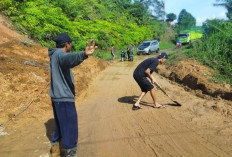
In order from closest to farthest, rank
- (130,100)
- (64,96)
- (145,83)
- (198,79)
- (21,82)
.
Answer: (64,96) < (145,83) < (21,82) < (130,100) < (198,79)

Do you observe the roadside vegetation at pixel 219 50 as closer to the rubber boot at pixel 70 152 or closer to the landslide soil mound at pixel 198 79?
the landslide soil mound at pixel 198 79

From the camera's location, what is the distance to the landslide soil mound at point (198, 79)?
10.3 metres

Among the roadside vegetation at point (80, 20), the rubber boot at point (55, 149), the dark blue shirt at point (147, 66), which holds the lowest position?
the rubber boot at point (55, 149)

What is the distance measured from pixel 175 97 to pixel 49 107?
14.2 ft

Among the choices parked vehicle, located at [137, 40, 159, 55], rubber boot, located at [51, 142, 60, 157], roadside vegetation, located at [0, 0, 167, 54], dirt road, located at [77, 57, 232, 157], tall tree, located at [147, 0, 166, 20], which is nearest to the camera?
rubber boot, located at [51, 142, 60, 157]

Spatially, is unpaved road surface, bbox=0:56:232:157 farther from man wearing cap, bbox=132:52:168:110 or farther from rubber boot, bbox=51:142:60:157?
rubber boot, bbox=51:142:60:157

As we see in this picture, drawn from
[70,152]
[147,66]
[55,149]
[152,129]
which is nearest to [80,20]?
[147,66]

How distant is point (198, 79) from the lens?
11.9 metres

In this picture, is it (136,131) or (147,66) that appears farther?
(147,66)

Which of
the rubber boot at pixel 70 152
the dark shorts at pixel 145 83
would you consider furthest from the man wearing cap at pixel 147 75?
the rubber boot at pixel 70 152

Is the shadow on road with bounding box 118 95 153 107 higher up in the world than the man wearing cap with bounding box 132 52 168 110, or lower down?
lower down

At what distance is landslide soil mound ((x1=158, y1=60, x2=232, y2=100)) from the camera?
405 inches

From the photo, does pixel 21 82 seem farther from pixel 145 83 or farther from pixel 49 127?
pixel 145 83

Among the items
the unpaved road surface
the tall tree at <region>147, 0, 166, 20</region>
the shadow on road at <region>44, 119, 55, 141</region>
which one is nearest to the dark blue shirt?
the unpaved road surface
